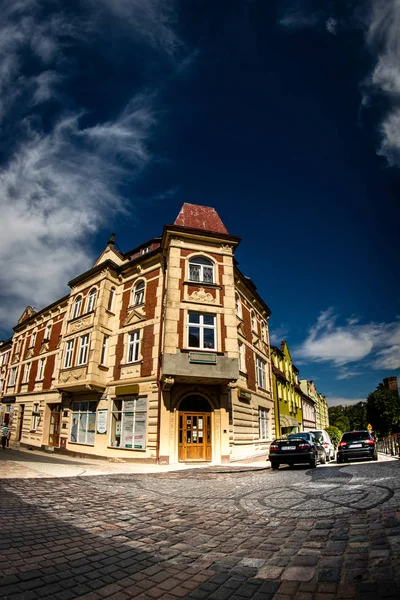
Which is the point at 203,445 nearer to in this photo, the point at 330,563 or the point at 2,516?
the point at 2,516

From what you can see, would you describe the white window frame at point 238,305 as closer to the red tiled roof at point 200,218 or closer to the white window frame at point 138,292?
the red tiled roof at point 200,218

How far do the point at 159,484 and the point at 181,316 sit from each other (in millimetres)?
8824

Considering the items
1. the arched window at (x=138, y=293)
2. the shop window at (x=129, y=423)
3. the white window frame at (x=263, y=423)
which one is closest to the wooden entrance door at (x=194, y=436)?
the shop window at (x=129, y=423)

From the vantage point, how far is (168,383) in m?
15.6

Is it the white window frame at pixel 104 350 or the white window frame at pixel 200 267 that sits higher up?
the white window frame at pixel 200 267

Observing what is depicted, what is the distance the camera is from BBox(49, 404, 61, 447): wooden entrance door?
23312mm

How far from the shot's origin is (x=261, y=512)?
565 centimetres

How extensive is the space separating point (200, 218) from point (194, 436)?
13480 mm

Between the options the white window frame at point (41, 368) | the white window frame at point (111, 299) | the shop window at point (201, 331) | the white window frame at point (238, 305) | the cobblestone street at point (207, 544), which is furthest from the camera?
the white window frame at point (41, 368)

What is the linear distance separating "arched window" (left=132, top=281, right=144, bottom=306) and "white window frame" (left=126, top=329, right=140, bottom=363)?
1930mm

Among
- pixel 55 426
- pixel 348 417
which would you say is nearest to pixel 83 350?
pixel 55 426

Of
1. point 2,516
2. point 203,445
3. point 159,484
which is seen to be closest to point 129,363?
point 203,445

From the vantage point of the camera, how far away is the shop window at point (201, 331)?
55.5 feet

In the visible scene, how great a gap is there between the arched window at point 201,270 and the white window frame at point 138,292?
12.6 feet
